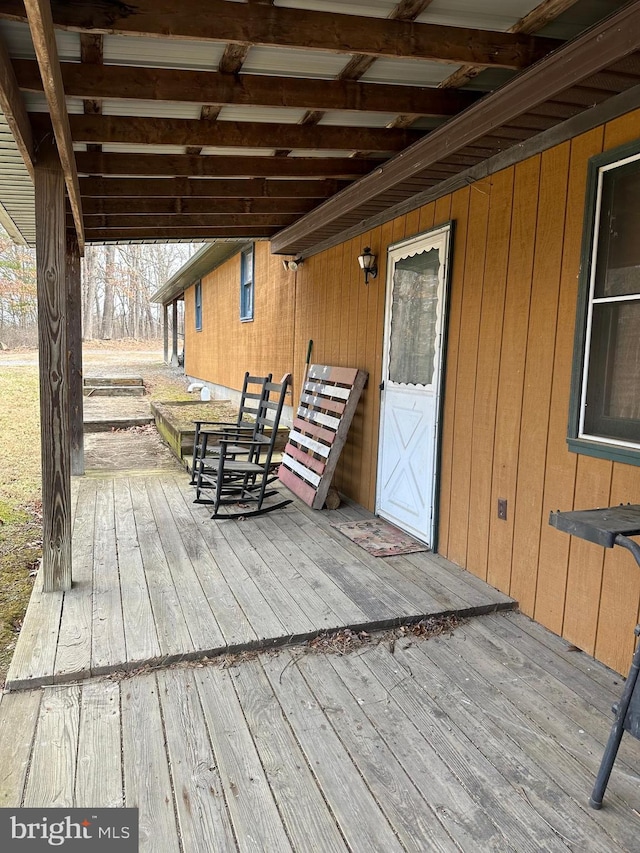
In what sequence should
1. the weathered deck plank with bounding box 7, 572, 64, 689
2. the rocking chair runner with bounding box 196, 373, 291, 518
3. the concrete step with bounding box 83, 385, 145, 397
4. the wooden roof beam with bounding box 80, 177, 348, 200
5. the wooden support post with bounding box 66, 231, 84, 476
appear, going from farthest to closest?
the concrete step with bounding box 83, 385, 145, 397, the wooden support post with bounding box 66, 231, 84, 476, the rocking chair runner with bounding box 196, 373, 291, 518, the wooden roof beam with bounding box 80, 177, 348, 200, the weathered deck plank with bounding box 7, 572, 64, 689

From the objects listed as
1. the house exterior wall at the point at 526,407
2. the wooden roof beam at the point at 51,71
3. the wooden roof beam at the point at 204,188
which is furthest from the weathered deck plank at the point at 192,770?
the wooden roof beam at the point at 204,188

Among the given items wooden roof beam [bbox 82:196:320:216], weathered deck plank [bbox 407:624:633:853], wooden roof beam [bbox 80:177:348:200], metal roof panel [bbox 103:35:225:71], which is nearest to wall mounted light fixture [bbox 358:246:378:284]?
wooden roof beam [bbox 80:177:348:200]

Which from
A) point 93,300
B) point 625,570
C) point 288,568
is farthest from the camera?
point 93,300

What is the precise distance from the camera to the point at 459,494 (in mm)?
3432

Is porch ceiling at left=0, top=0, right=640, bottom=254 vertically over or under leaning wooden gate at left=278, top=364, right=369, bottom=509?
over

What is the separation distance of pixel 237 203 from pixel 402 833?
4.46 metres

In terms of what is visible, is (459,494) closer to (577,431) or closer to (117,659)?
(577,431)

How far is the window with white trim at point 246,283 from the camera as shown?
27.8 ft

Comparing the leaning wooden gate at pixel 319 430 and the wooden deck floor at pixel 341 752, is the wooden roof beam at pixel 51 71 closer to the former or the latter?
the wooden deck floor at pixel 341 752

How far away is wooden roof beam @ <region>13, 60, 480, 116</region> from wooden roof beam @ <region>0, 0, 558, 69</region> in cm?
50

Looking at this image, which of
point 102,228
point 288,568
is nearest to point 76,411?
point 102,228

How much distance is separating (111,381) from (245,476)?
937 centimetres

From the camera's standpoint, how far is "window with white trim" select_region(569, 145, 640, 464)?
2.27 meters

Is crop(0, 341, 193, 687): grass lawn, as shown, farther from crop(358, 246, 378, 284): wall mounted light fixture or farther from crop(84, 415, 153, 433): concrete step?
crop(358, 246, 378, 284): wall mounted light fixture
